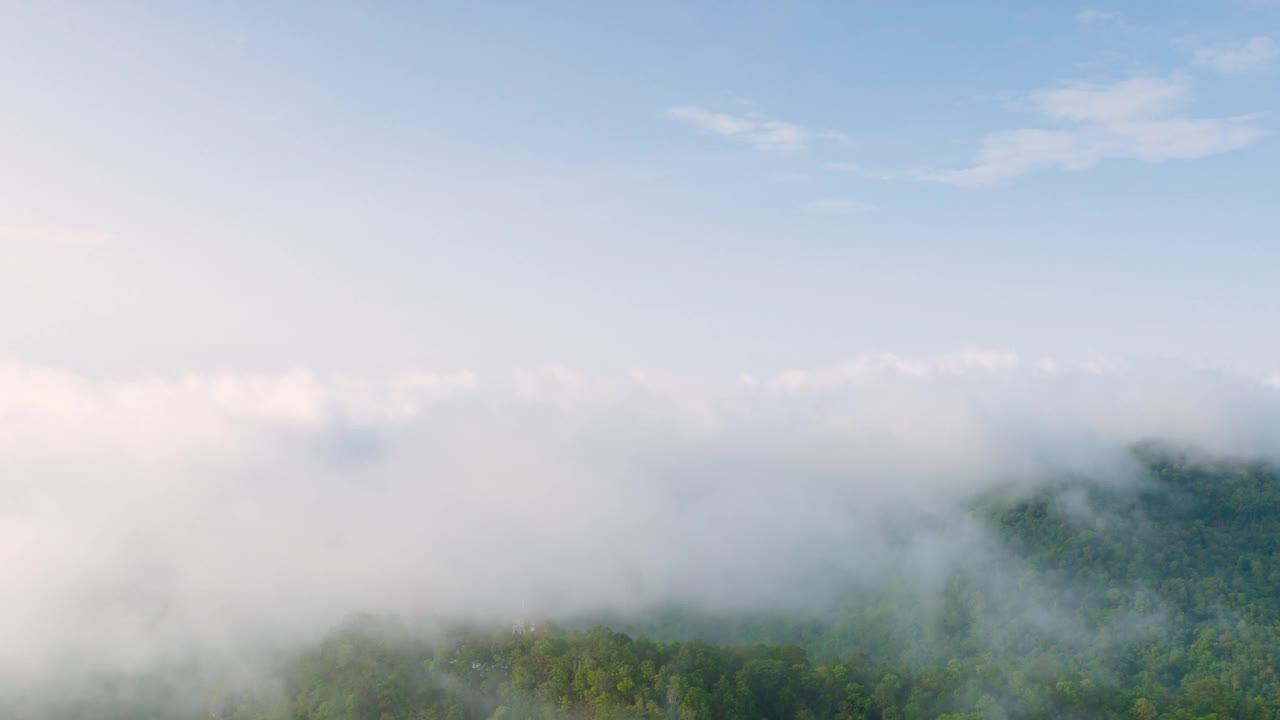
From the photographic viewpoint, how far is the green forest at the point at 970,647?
71188mm

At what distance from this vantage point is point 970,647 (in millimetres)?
135000

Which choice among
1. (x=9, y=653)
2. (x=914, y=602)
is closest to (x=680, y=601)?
(x=914, y=602)

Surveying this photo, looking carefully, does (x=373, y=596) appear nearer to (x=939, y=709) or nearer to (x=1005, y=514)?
(x=939, y=709)

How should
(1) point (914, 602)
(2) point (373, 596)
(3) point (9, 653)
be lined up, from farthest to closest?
(1) point (914, 602), (2) point (373, 596), (3) point (9, 653)

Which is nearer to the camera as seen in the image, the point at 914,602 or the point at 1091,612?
the point at 1091,612

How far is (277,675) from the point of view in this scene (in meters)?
82.7

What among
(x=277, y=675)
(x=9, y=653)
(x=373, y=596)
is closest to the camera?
(x=277, y=675)

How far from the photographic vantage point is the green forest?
234ft

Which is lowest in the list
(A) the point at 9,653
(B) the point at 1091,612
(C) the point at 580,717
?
(B) the point at 1091,612

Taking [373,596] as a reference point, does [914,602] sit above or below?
below

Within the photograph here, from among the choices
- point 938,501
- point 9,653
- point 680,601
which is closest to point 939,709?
point 680,601

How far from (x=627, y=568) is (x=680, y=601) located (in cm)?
1696

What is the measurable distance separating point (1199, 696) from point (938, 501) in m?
120

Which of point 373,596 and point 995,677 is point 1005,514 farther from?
point 373,596
